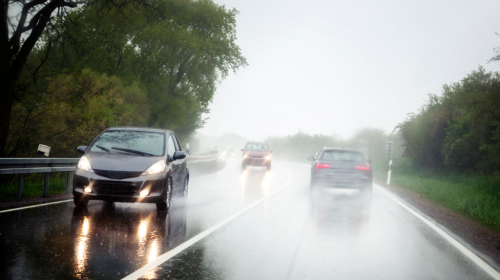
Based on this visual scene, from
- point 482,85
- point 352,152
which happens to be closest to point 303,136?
point 482,85

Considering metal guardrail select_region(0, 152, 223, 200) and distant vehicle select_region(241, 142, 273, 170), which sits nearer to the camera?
metal guardrail select_region(0, 152, 223, 200)

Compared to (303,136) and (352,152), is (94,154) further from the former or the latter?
(303,136)

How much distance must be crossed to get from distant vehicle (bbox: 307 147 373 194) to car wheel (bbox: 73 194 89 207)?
26.9 feet

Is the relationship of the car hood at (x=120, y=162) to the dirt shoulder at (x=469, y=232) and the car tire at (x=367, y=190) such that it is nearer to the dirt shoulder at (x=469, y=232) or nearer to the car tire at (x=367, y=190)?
the dirt shoulder at (x=469, y=232)

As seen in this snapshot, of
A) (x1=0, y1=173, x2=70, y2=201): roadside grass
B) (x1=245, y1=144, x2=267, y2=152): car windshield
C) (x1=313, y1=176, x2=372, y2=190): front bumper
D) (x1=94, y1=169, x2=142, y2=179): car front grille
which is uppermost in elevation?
(x1=245, y1=144, x2=267, y2=152): car windshield

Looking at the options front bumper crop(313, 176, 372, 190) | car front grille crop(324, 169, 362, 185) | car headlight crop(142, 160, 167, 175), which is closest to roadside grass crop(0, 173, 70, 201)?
car headlight crop(142, 160, 167, 175)

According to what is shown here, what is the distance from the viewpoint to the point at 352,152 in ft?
55.5

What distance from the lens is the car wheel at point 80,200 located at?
33.2 feet

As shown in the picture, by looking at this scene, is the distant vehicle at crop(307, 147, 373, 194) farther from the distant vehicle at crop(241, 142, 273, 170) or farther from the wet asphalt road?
the distant vehicle at crop(241, 142, 273, 170)

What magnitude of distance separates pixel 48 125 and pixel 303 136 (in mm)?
92245

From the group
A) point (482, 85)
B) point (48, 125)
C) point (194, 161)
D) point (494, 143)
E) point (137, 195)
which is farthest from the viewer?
point (482, 85)

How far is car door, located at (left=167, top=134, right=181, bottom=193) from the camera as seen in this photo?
11.4 metres

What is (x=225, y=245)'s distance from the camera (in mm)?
7551

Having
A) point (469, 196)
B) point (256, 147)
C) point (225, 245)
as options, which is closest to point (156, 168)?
point (225, 245)
